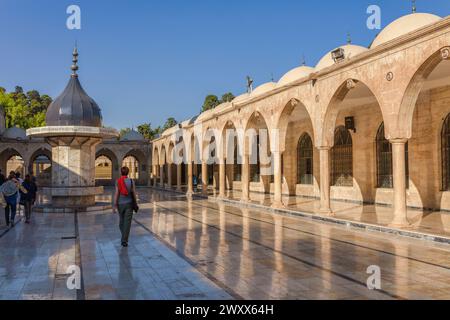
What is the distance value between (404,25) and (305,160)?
1008cm

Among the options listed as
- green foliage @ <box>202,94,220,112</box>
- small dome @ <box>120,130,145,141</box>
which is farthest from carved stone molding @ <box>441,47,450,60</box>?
green foliage @ <box>202,94,220,112</box>

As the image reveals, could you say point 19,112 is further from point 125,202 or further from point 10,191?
point 125,202

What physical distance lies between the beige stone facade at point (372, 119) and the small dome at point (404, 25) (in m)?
0.03

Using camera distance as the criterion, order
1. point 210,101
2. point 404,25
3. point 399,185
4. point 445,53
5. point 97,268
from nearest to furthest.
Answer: point 97,268
point 445,53
point 399,185
point 404,25
point 210,101

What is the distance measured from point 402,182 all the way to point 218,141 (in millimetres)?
12068

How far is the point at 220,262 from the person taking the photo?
6.70 m

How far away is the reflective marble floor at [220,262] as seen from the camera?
5.05 meters

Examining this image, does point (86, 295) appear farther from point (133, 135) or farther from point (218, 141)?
point (133, 135)

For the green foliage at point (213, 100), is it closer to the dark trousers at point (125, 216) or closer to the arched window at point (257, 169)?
the arched window at point (257, 169)

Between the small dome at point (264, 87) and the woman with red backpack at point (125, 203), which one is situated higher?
the small dome at point (264, 87)

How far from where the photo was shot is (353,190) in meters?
17.9

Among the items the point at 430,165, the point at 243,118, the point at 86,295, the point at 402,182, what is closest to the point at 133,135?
the point at 243,118

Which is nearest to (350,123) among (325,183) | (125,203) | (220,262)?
(325,183)

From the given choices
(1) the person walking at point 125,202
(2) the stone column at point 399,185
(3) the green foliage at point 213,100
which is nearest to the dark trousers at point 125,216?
(1) the person walking at point 125,202
